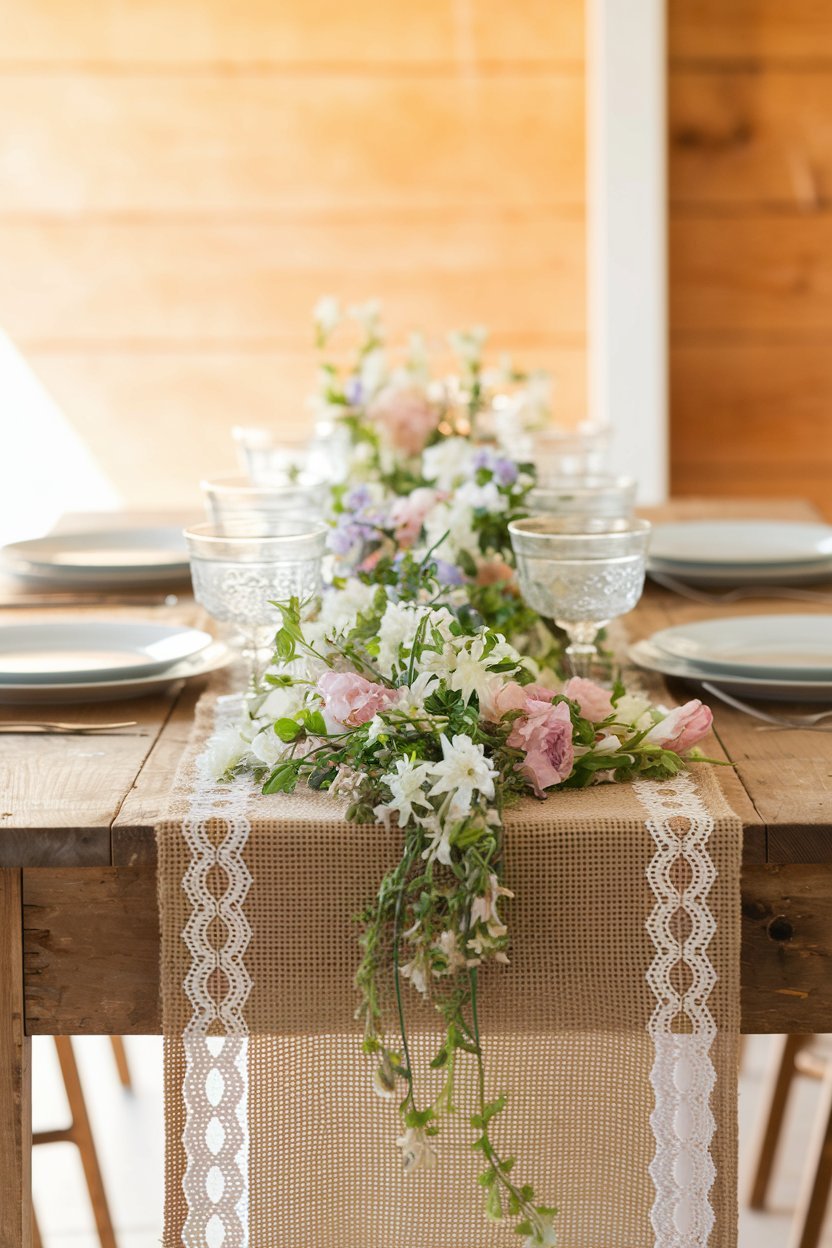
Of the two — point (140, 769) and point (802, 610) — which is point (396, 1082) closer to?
point (140, 769)

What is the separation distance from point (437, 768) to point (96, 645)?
680 millimetres

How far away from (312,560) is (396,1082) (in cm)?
46

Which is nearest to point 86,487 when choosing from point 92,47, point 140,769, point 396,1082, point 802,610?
point 92,47

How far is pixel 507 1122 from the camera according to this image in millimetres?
1006

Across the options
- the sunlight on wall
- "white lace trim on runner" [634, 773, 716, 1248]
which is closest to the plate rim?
"white lace trim on runner" [634, 773, 716, 1248]

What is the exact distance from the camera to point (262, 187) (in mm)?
3551

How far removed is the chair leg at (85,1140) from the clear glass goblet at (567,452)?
0.95 m

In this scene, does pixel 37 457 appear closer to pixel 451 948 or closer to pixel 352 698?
pixel 352 698

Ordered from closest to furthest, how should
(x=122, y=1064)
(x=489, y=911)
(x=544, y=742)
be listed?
(x=489, y=911) → (x=544, y=742) → (x=122, y=1064)

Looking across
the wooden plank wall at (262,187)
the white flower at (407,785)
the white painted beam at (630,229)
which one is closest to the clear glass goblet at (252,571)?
the white flower at (407,785)

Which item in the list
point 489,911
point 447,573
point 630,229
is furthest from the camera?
point 630,229

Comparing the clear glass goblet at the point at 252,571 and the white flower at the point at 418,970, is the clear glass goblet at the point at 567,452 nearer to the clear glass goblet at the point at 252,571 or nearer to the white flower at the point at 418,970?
the clear glass goblet at the point at 252,571

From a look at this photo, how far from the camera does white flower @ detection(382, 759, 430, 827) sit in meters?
0.92

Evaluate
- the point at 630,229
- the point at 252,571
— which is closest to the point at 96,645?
the point at 252,571
